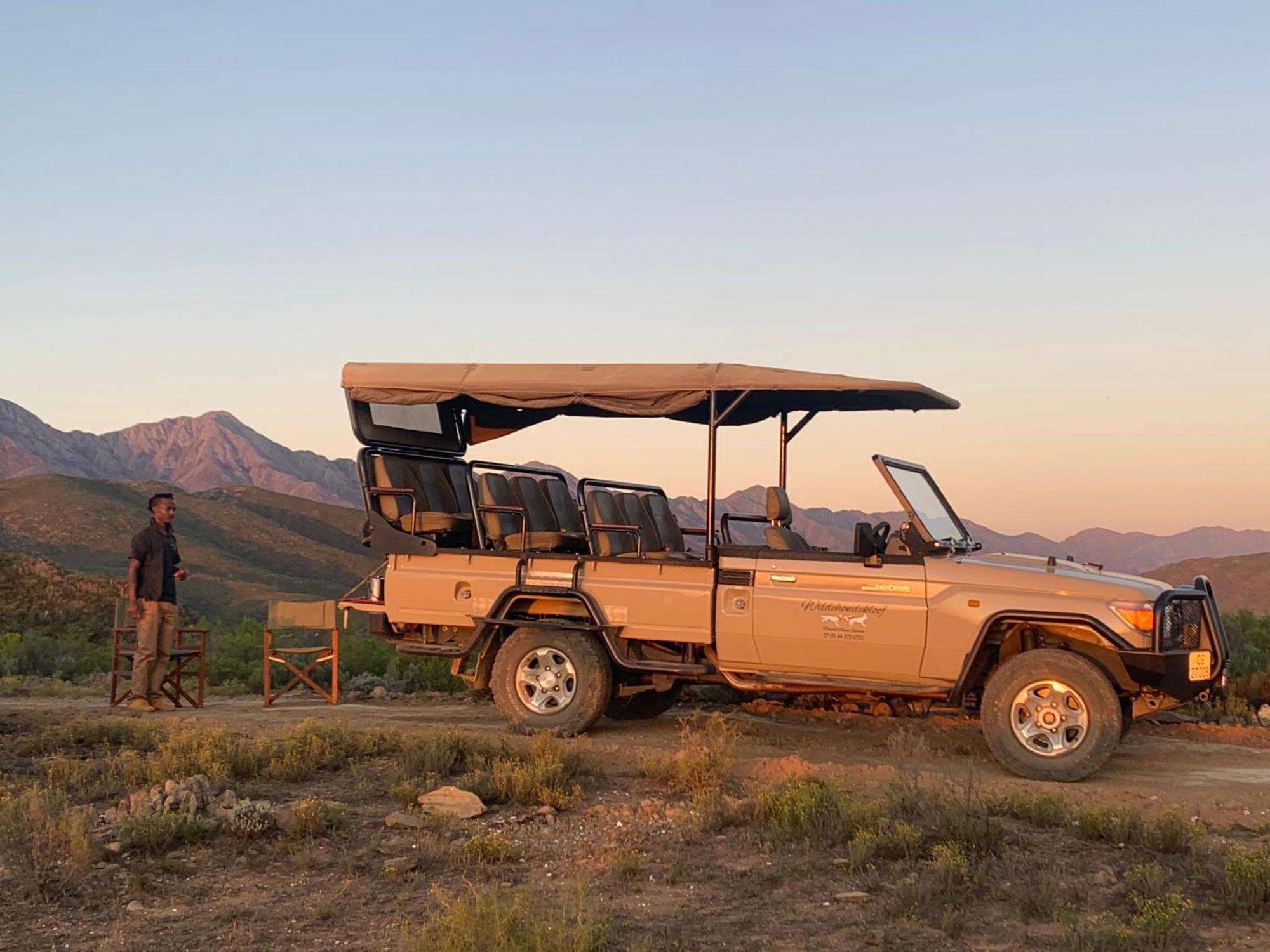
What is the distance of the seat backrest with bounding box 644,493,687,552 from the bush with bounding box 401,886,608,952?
638 cm

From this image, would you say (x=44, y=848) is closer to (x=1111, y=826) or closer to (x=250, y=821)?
(x=250, y=821)

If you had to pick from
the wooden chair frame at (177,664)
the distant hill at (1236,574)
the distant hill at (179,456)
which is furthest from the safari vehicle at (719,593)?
the distant hill at (179,456)

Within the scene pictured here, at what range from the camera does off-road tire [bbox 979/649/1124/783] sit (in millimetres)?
8547

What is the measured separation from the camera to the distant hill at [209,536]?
56.0 m

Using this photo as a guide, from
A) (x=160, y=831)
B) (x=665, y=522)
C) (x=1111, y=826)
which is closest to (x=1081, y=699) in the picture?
(x=1111, y=826)

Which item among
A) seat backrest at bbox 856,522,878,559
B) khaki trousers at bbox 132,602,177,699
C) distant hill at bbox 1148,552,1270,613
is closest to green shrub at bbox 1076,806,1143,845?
seat backrest at bbox 856,522,878,559

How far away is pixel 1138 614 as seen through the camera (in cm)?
855

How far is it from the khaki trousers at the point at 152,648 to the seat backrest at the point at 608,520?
4.79m

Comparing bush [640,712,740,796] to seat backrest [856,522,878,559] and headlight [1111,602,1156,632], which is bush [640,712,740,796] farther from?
headlight [1111,602,1156,632]

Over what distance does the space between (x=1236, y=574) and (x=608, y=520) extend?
149 ft

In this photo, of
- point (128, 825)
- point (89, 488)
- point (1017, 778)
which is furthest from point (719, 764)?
point (89, 488)

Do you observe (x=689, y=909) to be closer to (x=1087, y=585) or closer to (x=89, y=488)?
(x=1087, y=585)

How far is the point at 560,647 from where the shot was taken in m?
10.3

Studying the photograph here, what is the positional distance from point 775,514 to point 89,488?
7149cm
